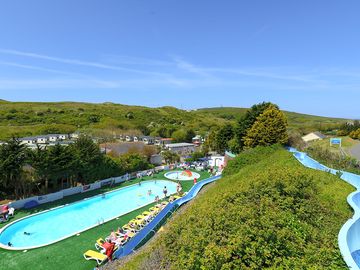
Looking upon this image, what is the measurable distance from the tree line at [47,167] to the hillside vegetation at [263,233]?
15.3 meters

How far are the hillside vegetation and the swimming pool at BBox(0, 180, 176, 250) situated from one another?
32.6 feet

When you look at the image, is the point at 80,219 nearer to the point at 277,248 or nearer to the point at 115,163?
the point at 115,163

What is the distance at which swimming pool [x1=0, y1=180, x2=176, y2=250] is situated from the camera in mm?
14834

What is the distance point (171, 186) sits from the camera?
1118 inches

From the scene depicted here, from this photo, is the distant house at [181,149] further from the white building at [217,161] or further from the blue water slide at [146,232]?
the blue water slide at [146,232]

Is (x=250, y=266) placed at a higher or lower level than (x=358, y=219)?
lower

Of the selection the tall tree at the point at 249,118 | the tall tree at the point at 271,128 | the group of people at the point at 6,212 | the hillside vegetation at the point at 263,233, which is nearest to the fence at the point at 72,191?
the group of people at the point at 6,212

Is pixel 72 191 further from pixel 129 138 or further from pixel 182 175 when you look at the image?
pixel 129 138

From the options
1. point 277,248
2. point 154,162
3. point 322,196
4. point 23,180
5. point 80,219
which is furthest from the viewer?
point 154,162

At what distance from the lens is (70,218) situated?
18.5 m

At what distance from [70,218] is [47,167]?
16.0ft

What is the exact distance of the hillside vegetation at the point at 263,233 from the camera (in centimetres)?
599

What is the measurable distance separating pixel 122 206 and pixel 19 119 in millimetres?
81159

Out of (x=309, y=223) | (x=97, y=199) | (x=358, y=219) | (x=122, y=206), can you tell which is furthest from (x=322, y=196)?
(x=97, y=199)
